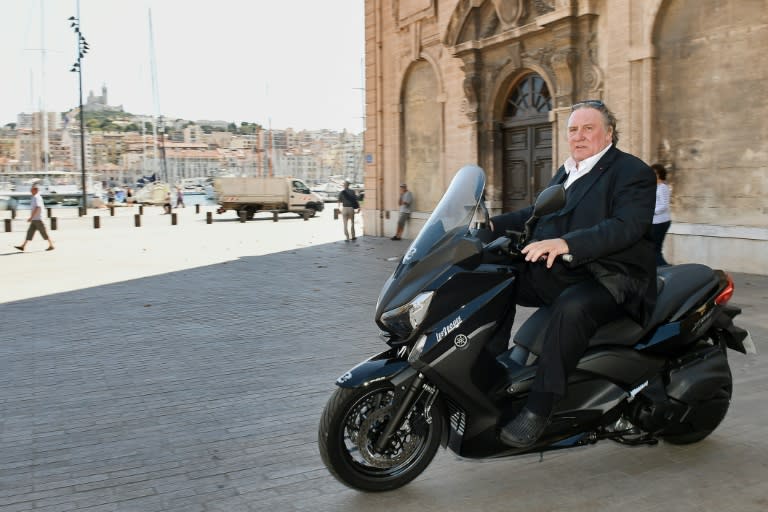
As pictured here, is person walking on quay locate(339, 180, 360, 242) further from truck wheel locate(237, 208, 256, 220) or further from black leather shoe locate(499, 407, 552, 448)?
black leather shoe locate(499, 407, 552, 448)

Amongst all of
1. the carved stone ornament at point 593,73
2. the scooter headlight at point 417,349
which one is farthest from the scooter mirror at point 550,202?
the carved stone ornament at point 593,73

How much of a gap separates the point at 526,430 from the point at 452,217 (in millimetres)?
961

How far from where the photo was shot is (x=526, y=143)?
16531 mm

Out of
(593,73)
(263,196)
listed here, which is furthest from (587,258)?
(263,196)

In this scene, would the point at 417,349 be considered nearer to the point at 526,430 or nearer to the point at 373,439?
the point at 373,439

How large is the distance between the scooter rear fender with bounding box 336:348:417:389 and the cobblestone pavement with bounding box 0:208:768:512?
56 cm

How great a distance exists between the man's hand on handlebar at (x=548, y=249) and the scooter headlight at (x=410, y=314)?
16.8 inches

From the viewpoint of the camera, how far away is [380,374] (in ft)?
11.2

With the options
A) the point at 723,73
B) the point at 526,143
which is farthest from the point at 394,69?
the point at 723,73

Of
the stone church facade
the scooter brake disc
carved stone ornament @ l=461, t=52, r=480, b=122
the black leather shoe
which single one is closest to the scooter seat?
the black leather shoe

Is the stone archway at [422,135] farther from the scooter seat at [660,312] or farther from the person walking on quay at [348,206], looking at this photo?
the scooter seat at [660,312]

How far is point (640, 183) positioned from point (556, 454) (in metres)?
1.49

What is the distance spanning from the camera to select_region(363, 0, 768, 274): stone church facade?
37.6 ft

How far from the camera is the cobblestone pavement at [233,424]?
3598 mm
